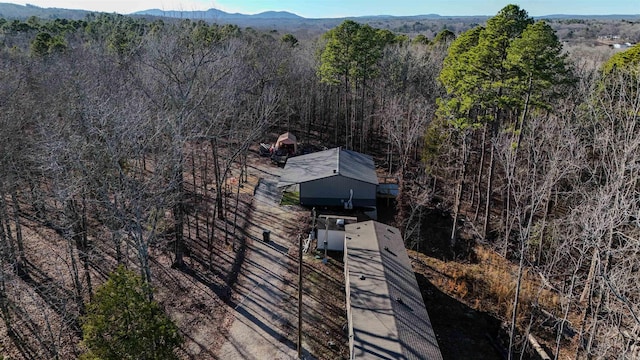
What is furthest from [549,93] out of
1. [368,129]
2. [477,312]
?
[368,129]

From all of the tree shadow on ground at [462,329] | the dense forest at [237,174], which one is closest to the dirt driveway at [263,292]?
the dense forest at [237,174]

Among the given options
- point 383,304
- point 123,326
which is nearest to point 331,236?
point 383,304

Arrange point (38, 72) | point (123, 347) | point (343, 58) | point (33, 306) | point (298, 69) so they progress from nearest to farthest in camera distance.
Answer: point (123, 347) < point (33, 306) < point (38, 72) < point (343, 58) < point (298, 69)

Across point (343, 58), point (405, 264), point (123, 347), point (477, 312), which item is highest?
point (343, 58)

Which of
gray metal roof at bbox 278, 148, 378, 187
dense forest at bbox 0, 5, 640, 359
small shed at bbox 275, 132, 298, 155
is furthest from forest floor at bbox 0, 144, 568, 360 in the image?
small shed at bbox 275, 132, 298, 155

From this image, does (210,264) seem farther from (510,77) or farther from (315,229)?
(510,77)

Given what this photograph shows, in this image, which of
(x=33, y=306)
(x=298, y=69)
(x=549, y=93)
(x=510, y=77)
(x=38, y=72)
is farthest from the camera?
(x=298, y=69)

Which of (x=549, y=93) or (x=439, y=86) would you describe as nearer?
(x=549, y=93)

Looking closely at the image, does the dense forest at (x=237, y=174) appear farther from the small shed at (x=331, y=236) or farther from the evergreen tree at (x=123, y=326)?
the small shed at (x=331, y=236)
